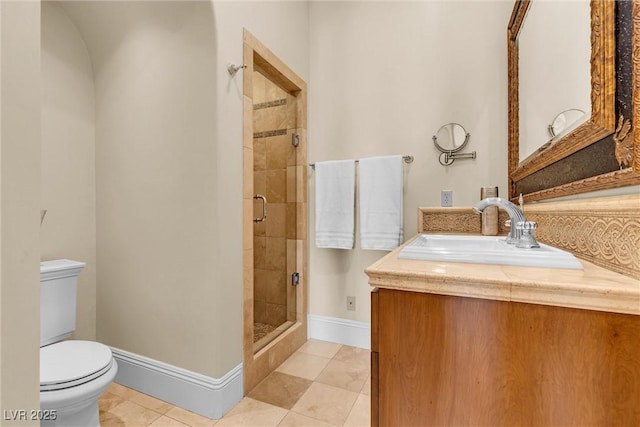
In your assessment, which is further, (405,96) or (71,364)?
(405,96)

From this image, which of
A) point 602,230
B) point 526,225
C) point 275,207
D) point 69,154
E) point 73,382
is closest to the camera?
point 602,230

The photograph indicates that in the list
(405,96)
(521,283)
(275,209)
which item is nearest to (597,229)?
(521,283)

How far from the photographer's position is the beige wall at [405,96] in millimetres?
1846

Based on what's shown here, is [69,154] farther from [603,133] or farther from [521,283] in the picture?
[603,133]

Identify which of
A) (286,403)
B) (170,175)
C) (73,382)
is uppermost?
(170,175)

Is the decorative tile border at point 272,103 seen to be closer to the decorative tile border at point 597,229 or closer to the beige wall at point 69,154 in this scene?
the beige wall at point 69,154

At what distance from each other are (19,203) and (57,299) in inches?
45.4

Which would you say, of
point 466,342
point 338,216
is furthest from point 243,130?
point 466,342

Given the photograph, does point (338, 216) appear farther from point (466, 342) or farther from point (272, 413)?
point (466, 342)

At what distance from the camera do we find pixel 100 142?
180 centimetres

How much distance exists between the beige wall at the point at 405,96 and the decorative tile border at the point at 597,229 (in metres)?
0.71

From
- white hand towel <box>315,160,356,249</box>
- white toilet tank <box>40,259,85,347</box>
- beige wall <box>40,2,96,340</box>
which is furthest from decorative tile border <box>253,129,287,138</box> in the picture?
white toilet tank <box>40,259,85,347</box>

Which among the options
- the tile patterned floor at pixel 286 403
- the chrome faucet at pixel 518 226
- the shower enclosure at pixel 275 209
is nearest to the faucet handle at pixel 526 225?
the chrome faucet at pixel 518 226

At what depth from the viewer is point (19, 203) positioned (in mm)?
671
